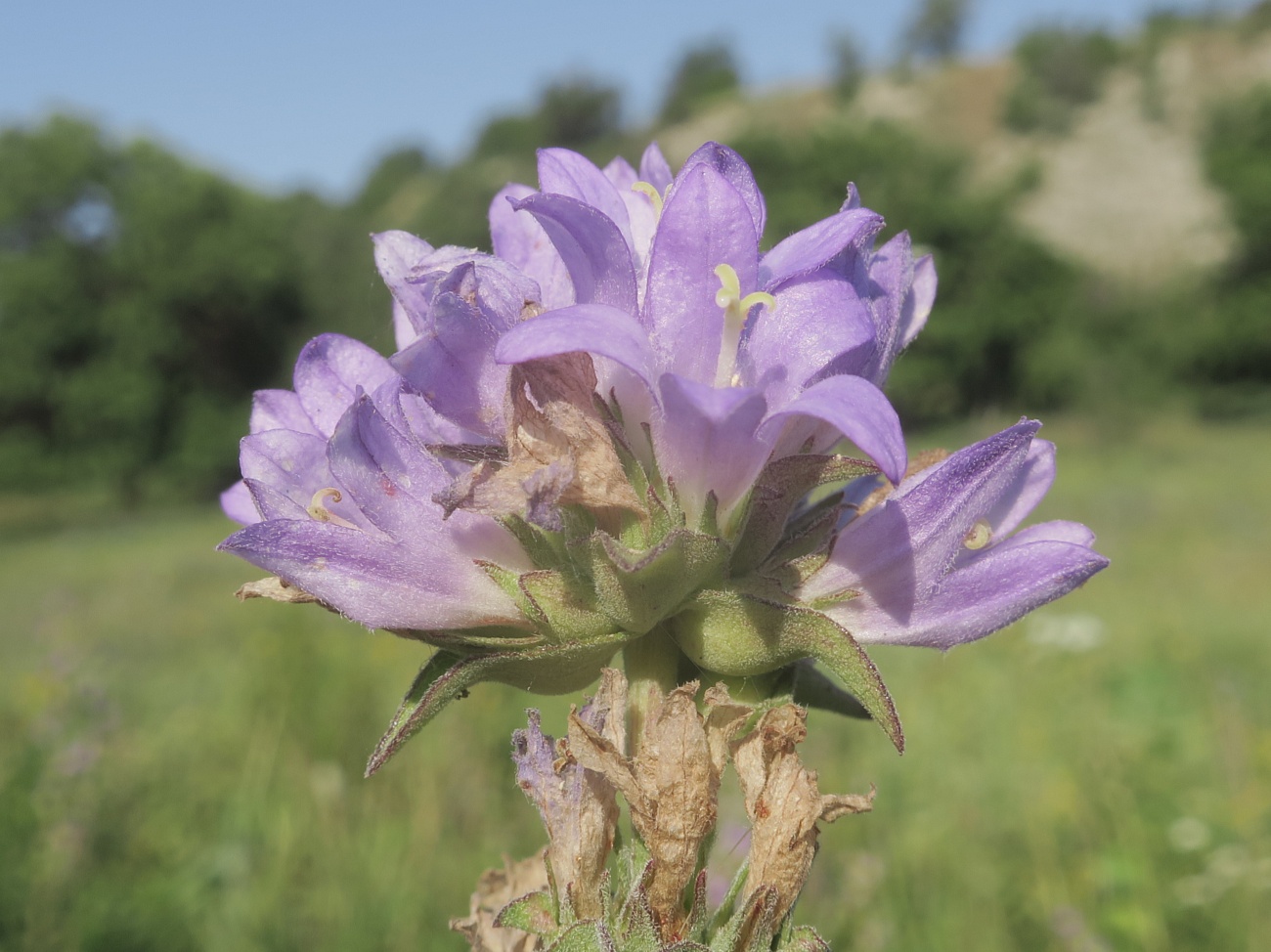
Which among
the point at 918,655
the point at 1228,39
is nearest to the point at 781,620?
the point at 918,655

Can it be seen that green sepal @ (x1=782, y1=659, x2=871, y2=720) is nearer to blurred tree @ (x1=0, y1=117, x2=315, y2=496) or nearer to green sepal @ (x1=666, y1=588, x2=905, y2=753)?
green sepal @ (x1=666, y1=588, x2=905, y2=753)

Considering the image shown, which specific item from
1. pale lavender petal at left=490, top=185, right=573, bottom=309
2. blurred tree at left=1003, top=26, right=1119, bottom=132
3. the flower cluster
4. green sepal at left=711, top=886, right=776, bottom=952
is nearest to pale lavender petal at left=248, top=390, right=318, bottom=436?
the flower cluster

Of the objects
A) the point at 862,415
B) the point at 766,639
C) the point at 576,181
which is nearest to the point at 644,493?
the point at 766,639

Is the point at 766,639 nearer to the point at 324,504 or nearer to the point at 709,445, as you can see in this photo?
the point at 709,445

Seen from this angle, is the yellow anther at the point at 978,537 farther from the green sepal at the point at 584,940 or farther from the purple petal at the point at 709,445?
the green sepal at the point at 584,940

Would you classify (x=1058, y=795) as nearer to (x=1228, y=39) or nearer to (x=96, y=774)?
(x=96, y=774)
